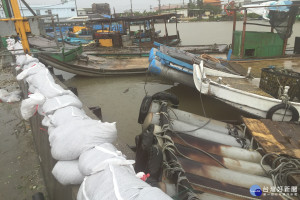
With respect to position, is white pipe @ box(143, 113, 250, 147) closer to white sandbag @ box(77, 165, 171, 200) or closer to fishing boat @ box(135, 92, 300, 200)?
fishing boat @ box(135, 92, 300, 200)

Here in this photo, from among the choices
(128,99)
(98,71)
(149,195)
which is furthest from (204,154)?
(98,71)

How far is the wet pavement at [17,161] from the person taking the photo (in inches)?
132

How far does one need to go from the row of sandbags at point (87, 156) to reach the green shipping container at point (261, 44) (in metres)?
7.48

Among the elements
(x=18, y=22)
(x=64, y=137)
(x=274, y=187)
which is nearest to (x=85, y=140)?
(x=64, y=137)

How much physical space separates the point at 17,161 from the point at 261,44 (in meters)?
8.85

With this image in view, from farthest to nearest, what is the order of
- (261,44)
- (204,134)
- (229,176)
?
(261,44)
(204,134)
(229,176)

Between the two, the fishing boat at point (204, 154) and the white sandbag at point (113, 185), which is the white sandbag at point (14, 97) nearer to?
the fishing boat at point (204, 154)

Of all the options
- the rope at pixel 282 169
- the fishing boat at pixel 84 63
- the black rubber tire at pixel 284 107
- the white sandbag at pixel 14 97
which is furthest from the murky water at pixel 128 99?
the rope at pixel 282 169

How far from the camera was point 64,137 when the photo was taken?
2.09 meters

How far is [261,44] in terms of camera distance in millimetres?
8141

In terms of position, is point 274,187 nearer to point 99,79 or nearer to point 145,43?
point 99,79

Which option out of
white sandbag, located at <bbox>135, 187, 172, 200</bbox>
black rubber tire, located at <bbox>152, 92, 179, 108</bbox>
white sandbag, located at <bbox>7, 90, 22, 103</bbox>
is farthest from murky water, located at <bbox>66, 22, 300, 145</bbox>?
white sandbag, located at <bbox>135, 187, 172, 200</bbox>

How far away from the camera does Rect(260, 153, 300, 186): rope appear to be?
2.86 metres

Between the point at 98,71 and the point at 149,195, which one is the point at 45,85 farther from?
the point at 98,71
